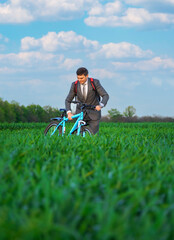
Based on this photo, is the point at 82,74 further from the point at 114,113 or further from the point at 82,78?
the point at 114,113

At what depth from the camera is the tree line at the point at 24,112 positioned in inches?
1023

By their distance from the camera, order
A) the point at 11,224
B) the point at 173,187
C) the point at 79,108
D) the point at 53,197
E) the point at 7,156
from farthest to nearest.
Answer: the point at 79,108, the point at 7,156, the point at 173,187, the point at 53,197, the point at 11,224

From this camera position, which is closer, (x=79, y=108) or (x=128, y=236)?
(x=128, y=236)

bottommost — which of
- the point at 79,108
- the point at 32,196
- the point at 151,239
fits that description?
the point at 151,239

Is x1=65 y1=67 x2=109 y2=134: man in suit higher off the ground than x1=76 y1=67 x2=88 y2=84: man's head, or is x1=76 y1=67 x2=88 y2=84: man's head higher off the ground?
x1=76 y1=67 x2=88 y2=84: man's head

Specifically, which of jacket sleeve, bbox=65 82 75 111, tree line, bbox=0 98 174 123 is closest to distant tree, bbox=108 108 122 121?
tree line, bbox=0 98 174 123

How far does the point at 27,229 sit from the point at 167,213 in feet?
3.00

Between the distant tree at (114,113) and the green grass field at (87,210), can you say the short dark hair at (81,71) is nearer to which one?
the green grass field at (87,210)

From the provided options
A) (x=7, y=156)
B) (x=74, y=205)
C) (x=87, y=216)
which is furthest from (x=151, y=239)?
(x=7, y=156)

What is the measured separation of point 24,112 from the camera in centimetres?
2792

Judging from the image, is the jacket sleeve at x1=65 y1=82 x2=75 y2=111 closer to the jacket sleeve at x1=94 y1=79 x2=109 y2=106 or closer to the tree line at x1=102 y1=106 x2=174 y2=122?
the jacket sleeve at x1=94 y1=79 x2=109 y2=106

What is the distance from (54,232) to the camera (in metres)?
1.59

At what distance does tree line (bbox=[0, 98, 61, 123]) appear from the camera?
26.0m

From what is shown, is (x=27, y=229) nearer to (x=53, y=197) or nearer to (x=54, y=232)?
(x=54, y=232)
